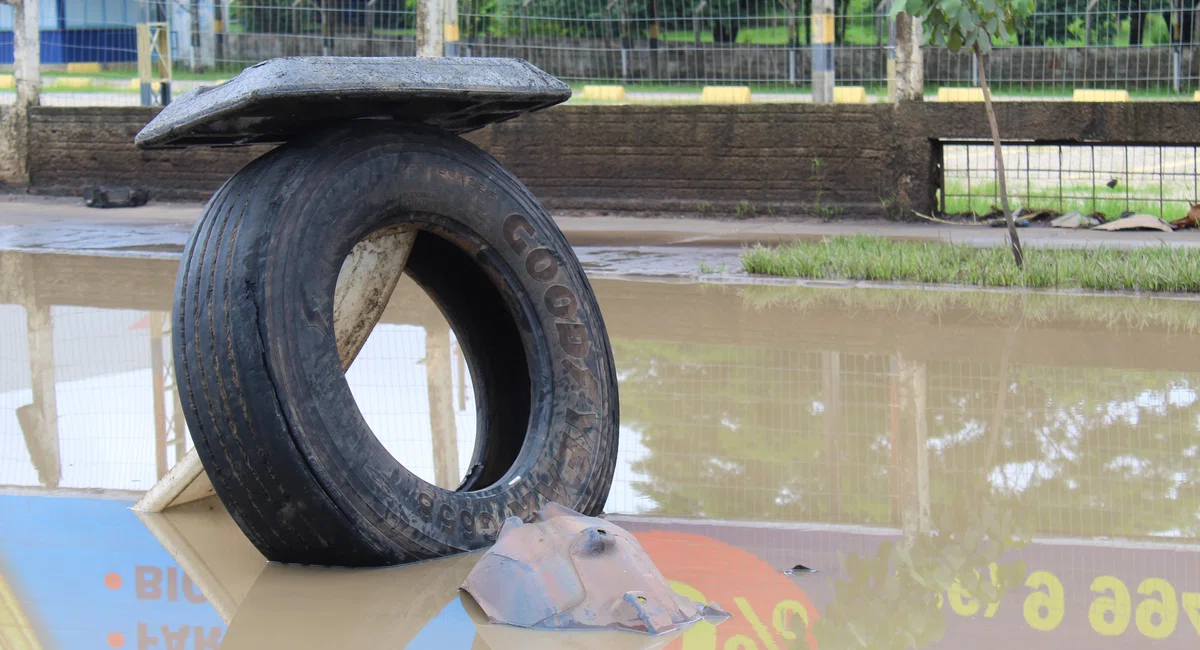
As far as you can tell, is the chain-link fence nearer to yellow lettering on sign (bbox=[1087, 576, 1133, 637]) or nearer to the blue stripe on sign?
the blue stripe on sign

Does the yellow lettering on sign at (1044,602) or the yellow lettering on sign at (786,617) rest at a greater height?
the yellow lettering on sign at (786,617)

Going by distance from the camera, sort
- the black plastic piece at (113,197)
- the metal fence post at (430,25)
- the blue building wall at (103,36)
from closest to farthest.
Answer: the metal fence post at (430,25)
the black plastic piece at (113,197)
the blue building wall at (103,36)

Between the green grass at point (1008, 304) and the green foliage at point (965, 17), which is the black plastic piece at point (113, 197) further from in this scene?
the green foliage at point (965, 17)

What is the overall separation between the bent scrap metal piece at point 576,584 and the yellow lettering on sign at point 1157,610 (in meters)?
0.94

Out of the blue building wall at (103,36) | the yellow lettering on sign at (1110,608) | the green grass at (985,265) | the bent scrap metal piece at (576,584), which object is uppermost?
the blue building wall at (103,36)

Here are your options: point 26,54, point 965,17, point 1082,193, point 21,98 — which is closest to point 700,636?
point 965,17

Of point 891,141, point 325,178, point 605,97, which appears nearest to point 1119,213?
point 891,141

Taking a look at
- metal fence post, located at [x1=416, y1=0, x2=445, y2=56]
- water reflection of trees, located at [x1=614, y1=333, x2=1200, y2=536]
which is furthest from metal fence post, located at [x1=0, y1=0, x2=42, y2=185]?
water reflection of trees, located at [x1=614, y1=333, x2=1200, y2=536]

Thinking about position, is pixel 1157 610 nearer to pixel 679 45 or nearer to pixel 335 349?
pixel 335 349

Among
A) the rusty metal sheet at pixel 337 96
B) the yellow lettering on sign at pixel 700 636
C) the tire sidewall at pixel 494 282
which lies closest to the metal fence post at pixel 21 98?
the rusty metal sheet at pixel 337 96

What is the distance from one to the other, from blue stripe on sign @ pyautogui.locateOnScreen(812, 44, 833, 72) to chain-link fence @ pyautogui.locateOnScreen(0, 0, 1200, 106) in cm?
24

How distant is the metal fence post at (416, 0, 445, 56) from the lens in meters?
11.8

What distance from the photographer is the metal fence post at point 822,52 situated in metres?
11.4

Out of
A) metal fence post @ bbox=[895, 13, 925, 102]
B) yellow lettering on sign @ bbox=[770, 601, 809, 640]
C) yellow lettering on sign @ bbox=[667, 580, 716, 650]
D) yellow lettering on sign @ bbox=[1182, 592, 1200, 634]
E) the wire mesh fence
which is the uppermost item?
metal fence post @ bbox=[895, 13, 925, 102]
